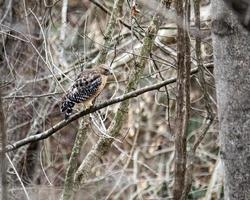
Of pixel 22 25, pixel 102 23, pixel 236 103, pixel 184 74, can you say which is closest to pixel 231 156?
pixel 236 103

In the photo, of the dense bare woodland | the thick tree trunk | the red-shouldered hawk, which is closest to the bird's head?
the red-shouldered hawk

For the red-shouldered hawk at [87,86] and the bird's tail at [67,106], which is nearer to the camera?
the bird's tail at [67,106]

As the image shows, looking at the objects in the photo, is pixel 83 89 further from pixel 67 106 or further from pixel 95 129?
pixel 95 129

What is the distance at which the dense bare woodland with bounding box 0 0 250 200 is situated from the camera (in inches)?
73.3

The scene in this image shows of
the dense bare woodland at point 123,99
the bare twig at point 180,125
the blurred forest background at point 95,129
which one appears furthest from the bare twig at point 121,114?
the bare twig at point 180,125

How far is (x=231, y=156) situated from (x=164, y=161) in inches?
267

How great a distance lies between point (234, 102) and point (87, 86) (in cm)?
339

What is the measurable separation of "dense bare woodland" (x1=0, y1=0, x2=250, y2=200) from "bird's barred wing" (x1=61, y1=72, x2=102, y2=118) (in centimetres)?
12

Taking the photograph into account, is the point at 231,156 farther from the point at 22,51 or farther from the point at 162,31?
the point at 22,51

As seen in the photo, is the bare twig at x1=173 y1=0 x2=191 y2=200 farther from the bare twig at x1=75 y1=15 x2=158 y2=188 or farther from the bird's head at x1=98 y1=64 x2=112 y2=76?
the bird's head at x1=98 y1=64 x2=112 y2=76

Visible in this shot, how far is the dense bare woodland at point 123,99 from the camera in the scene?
73.3 inches

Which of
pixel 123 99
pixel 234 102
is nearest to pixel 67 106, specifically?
pixel 123 99

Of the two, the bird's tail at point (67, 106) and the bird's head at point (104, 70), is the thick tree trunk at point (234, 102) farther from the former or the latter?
the bird's head at point (104, 70)

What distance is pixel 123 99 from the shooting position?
3465 mm
